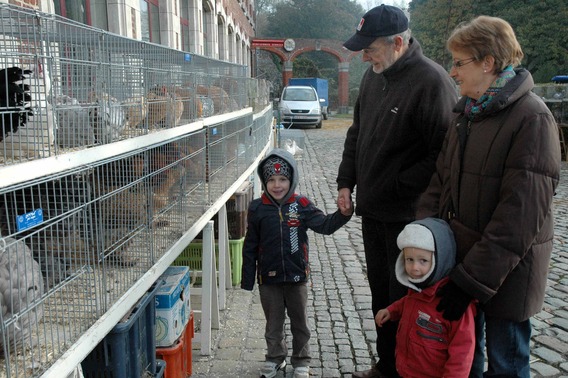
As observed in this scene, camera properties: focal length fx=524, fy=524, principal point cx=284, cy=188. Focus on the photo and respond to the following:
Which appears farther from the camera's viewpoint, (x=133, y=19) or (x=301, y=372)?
(x=133, y=19)

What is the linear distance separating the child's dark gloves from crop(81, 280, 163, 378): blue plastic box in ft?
5.08

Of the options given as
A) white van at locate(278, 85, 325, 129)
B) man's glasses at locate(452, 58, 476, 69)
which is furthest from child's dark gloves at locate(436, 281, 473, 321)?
white van at locate(278, 85, 325, 129)

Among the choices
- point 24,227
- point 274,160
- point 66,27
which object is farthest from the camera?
point 274,160

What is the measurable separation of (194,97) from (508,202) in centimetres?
275

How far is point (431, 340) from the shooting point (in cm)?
272

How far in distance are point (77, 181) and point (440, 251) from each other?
5.65 ft

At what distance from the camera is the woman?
229 centimetres

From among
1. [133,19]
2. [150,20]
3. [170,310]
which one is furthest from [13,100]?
[150,20]

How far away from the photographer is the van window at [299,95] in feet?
84.0

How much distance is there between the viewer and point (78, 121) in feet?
7.77

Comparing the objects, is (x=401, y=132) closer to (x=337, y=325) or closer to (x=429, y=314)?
(x=429, y=314)

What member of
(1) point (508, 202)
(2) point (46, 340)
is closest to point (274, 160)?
(1) point (508, 202)

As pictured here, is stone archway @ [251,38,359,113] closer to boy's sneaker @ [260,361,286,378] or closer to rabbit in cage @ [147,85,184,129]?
rabbit in cage @ [147,85,184,129]

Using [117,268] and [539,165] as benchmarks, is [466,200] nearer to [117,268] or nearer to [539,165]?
[539,165]
